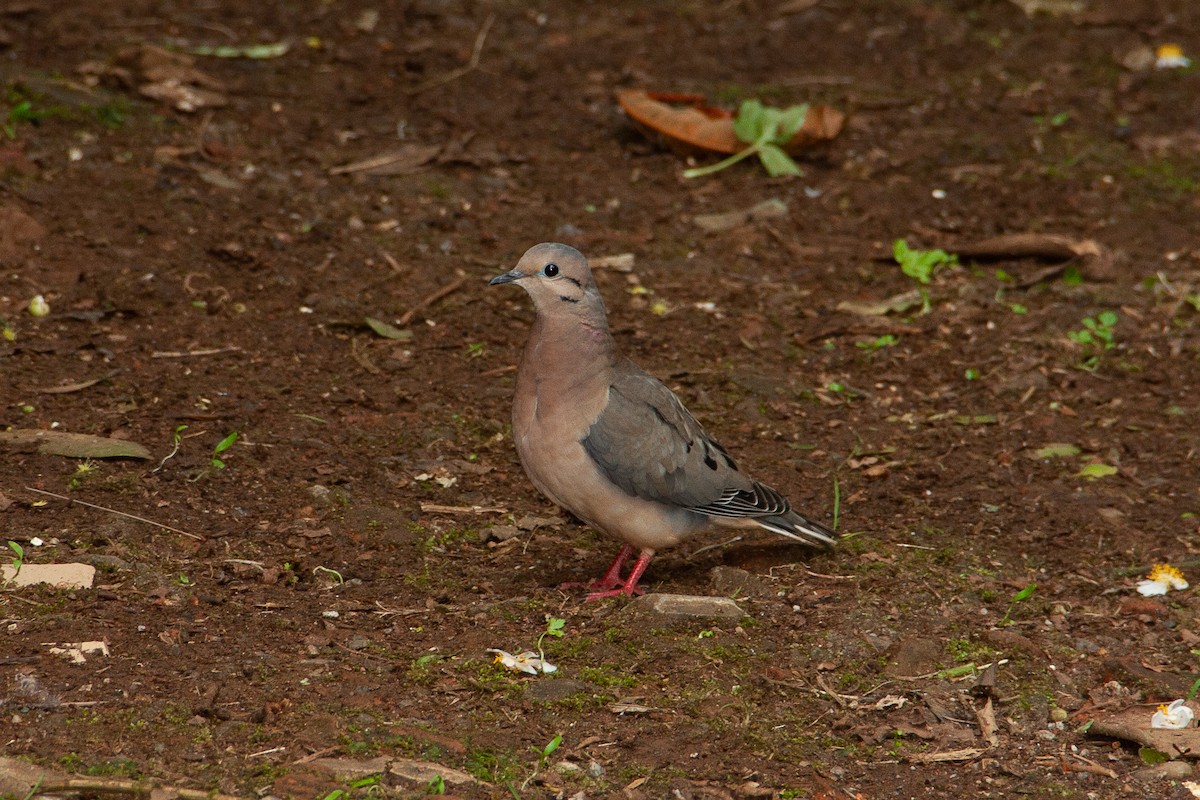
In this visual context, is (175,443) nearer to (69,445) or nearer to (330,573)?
(69,445)

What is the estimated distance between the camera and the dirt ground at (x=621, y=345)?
383cm

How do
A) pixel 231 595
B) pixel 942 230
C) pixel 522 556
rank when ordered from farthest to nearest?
pixel 942 230
pixel 522 556
pixel 231 595

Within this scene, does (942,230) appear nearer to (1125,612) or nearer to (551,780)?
(1125,612)

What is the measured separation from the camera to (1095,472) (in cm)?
559

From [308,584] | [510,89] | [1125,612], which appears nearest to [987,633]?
[1125,612]

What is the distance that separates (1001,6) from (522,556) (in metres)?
7.08

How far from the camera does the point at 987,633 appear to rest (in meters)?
4.50

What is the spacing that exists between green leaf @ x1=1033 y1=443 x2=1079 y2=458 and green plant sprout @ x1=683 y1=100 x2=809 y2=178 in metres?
2.83

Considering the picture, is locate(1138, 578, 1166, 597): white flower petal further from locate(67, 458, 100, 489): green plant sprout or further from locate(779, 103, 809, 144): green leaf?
locate(779, 103, 809, 144): green leaf

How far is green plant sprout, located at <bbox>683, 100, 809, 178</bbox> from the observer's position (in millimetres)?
7984

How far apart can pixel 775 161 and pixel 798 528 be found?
374cm

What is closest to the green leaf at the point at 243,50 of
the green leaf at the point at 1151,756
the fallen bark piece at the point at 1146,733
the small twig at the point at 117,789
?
the small twig at the point at 117,789

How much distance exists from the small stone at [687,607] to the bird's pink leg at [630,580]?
0.18m

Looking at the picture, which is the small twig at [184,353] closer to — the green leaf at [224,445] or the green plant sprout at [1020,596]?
the green leaf at [224,445]
